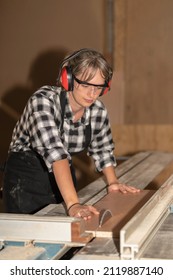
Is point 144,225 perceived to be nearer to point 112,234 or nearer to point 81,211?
point 112,234

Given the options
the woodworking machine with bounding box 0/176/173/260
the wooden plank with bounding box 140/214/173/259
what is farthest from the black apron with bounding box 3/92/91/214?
the wooden plank with bounding box 140/214/173/259

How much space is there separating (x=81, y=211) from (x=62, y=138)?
63 cm

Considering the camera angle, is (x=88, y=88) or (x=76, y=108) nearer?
(x=88, y=88)

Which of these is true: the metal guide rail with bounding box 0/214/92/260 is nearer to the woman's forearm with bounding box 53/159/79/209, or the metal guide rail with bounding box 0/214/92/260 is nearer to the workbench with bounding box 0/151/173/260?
the workbench with bounding box 0/151/173/260

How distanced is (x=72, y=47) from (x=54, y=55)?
0.28m

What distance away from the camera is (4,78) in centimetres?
650

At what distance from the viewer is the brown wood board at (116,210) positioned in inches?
91.1

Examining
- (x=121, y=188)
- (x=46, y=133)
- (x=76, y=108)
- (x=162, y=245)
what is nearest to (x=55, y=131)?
(x=46, y=133)

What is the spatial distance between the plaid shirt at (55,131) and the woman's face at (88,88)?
0.55ft

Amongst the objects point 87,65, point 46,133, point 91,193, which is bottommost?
point 91,193

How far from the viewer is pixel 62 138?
117 inches

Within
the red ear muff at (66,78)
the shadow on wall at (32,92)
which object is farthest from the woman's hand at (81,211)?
the shadow on wall at (32,92)

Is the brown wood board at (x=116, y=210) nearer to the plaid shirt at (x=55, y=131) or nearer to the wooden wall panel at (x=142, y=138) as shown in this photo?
the plaid shirt at (x=55, y=131)
